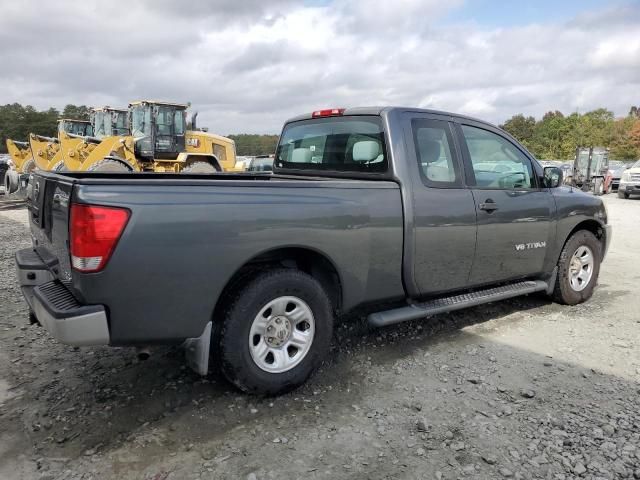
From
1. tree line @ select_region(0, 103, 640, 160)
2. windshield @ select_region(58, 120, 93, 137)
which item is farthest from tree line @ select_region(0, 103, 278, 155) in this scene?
windshield @ select_region(58, 120, 93, 137)

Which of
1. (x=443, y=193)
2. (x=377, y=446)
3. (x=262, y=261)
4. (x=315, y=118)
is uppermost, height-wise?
(x=315, y=118)

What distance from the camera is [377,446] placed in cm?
285

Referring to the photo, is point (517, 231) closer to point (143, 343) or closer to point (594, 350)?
point (594, 350)

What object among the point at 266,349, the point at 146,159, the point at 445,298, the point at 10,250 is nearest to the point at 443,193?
the point at 445,298

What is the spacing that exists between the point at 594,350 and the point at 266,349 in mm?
2774

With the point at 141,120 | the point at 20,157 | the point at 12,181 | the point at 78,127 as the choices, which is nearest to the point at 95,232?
the point at 141,120

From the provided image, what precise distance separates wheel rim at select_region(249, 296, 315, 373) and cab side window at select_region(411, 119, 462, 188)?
1445 millimetres

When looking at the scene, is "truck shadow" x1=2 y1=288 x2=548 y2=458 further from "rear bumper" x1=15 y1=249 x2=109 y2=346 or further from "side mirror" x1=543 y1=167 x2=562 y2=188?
"side mirror" x1=543 y1=167 x2=562 y2=188

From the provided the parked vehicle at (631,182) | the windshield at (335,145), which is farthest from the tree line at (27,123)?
the windshield at (335,145)

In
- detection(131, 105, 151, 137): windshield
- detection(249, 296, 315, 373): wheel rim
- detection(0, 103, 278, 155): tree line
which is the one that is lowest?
detection(249, 296, 315, 373): wheel rim

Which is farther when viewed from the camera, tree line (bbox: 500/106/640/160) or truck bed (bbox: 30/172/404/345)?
tree line (bbox: 500/106/640/160)

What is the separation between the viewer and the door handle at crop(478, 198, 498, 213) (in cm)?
426

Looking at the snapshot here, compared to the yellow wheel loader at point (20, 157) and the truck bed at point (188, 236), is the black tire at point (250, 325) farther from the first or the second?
the yellow wheel loader at point (20, 157)

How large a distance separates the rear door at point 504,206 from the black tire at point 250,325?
5.16 ft
